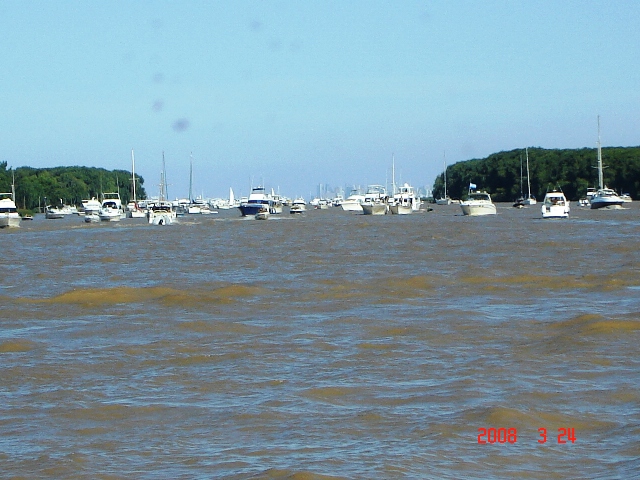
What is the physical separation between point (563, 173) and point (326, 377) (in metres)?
168

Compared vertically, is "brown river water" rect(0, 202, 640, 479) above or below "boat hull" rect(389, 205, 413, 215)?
below

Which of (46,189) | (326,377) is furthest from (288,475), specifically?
(46,189)

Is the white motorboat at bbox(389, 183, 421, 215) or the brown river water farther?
the white motorboat at bbox(389, 183, 421, 215)

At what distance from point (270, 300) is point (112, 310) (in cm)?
312

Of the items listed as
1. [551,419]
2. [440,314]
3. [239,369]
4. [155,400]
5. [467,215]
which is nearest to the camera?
[551,419]

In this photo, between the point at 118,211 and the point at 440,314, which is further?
the point at 118,211

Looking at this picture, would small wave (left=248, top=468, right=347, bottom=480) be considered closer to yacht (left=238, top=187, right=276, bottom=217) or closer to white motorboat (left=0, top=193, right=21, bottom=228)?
white motorboat (left=0, top=193, right=21, bottom=228)

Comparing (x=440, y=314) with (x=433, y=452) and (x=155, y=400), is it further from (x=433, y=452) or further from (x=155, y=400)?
(x=433, y=452)

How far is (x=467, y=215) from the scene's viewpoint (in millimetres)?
83688

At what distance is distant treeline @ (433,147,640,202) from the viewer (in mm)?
159625

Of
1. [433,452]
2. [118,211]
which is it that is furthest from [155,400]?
[118,211]

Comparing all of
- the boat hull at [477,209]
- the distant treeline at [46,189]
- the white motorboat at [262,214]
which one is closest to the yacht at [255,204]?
the white motorboat at [262,214]
